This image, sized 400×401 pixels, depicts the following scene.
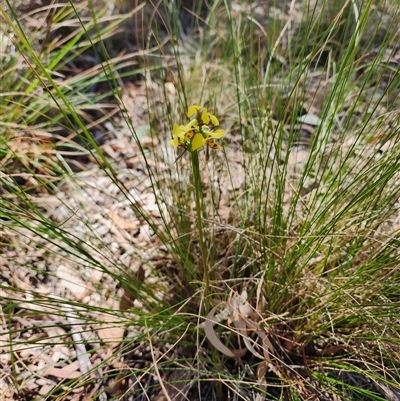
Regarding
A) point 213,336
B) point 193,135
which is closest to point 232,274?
point 213,336

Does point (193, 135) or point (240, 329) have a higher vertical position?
point (193, 135)

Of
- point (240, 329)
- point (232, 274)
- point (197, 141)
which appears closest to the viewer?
point (197, 141)

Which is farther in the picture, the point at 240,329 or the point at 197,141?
the point at 240,329

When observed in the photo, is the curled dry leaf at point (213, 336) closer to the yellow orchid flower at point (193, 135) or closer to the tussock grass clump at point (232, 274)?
the tussock grass clump at point (232, 274)

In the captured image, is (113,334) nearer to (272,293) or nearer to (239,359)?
(239,359)

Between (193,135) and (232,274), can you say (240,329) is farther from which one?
(193,135)

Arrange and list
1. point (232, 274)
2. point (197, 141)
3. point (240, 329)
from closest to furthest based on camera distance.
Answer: point (197, 141) → point (240, 329) → point (232, 274)

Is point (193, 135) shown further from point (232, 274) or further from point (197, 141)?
Answer: point (232, 274)

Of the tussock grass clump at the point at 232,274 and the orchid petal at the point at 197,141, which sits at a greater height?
the orchid petal at the point at 197,141

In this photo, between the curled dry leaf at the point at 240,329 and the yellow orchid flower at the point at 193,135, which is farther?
the curled dry leaf at the point at 240,329

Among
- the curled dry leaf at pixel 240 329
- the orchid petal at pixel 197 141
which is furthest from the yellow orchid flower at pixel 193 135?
the curled dry leaf at pixel 240 329

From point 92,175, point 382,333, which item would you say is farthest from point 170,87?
point 382,333

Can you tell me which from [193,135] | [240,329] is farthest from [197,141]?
[240,329]
